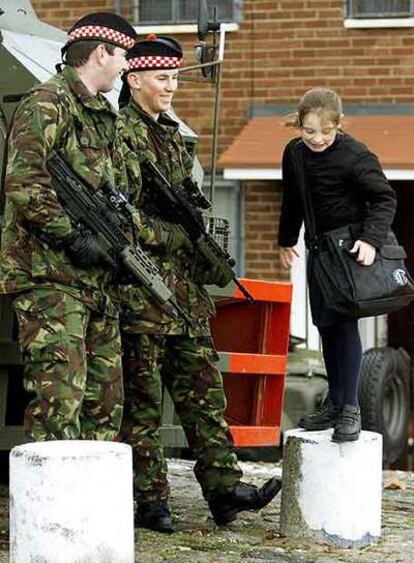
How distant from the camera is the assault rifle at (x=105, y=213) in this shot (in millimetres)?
6785

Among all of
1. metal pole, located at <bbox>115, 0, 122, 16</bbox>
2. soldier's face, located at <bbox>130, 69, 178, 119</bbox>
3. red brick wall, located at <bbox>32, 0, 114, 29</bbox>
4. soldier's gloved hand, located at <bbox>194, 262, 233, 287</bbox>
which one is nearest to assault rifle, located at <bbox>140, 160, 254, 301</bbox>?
soldier's gloved hand, located at <bbox>194, 262, 233, 287</bbox>

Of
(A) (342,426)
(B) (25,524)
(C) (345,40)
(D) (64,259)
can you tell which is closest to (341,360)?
(A) (342,426)

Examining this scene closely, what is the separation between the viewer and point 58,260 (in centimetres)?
673

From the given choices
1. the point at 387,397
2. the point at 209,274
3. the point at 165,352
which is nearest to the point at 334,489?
the point at 165,352

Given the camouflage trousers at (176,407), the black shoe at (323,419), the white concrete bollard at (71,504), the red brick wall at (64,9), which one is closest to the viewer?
the white concrete bollard at (71,504)

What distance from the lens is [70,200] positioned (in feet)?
22.3

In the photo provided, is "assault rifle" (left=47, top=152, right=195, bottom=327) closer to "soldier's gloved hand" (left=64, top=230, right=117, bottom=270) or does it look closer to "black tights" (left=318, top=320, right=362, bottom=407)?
"soldier's gloved hand" (left=64, top=230, right=117, bottom=270)

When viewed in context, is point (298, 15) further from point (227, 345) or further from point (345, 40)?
point (227, 345)

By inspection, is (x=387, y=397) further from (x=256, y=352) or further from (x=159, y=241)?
(x=159, y=241)

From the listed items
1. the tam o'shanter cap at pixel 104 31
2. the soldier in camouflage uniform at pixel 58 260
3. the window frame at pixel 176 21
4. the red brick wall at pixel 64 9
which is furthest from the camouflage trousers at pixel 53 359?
the red brick wall at pixel 64 9

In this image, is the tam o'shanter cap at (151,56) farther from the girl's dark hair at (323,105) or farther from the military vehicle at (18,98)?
the girl's dark hair at (323,105)

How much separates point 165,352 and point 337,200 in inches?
38.6

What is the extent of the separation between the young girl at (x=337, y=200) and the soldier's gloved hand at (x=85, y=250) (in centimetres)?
110

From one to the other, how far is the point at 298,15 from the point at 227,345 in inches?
261
